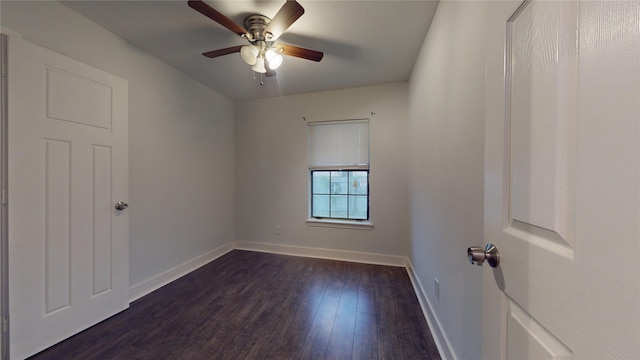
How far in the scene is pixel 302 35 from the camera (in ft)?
6.15

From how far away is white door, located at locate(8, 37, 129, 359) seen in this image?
4.38 feet

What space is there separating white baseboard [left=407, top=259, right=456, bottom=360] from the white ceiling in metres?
2.27

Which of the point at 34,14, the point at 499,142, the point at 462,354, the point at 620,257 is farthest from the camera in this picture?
the point at 34,14

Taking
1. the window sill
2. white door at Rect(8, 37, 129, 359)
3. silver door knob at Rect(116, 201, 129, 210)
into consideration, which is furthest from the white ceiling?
the window sill

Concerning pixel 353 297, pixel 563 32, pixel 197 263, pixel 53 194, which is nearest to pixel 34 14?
pixel 53 194

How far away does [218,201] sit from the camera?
3.14 metres

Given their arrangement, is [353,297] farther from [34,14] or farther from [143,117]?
[34,14]

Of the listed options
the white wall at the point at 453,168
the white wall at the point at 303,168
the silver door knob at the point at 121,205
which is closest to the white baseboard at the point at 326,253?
the white wall at the point at 303,168

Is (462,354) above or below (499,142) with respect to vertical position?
below

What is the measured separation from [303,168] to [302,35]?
1.70 metres

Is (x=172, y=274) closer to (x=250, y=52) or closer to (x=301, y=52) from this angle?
(x=250, y=52)

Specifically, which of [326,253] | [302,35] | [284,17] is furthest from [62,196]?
[326,253]

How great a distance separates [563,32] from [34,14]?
274cm

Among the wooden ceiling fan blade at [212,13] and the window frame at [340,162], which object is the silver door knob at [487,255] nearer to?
the wooden ceiling fan blade at [212,13]
